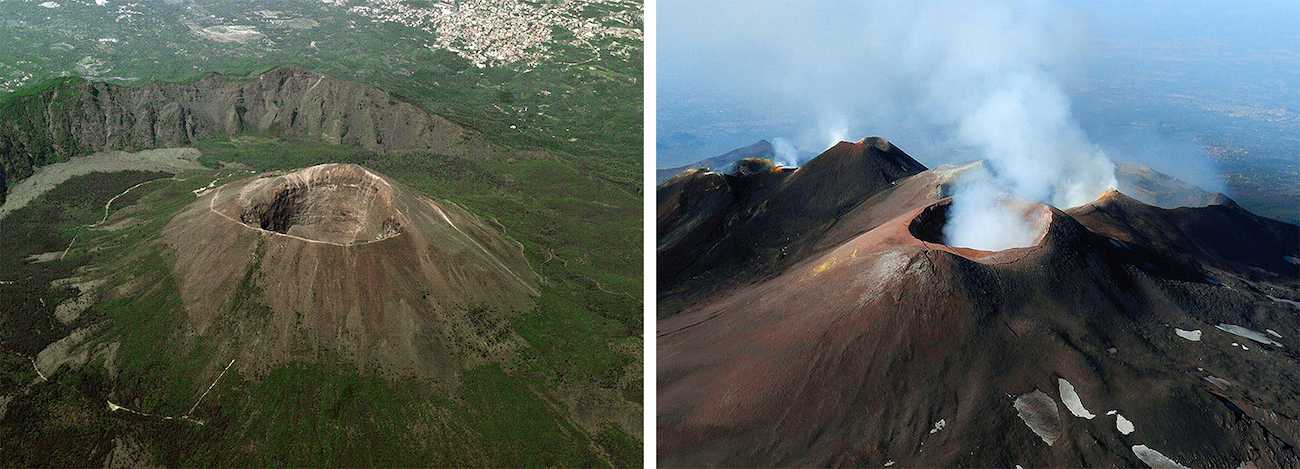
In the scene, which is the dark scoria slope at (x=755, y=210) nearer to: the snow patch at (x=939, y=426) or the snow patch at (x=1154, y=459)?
the snow patch at (x=939, y=426)

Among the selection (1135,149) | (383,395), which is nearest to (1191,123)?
(1135,149)

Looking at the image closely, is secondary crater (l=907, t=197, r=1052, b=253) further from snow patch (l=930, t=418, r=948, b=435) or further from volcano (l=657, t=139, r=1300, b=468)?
snow patch (l=930, t=418, r=948, b=435)

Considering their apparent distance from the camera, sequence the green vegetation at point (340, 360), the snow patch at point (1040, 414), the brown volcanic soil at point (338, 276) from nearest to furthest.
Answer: the snow patch at point (1040, 414)
the green vegetation at point (340, 360)
the brown volcanic soil at point (338, 276)

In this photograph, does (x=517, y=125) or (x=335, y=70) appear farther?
(x=335, y=70)

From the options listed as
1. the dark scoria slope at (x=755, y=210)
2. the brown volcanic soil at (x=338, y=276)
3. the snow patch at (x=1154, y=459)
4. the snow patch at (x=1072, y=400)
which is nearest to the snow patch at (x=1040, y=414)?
the snow patch at (x=1072, y=400)

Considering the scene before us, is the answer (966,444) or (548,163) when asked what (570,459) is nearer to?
(966,444)

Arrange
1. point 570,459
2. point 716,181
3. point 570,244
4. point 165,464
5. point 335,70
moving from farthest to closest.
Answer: point 335,70
point 570,244
point 716,181
point 570,459
point 165,464

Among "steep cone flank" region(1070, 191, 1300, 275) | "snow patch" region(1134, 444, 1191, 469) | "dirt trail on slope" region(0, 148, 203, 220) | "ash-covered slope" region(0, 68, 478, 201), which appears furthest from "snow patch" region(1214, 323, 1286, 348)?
"dirt trail on slope" region(0, 148, 203, 220)
